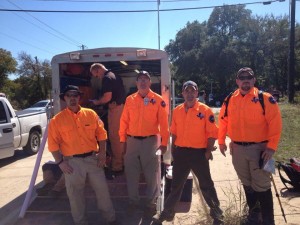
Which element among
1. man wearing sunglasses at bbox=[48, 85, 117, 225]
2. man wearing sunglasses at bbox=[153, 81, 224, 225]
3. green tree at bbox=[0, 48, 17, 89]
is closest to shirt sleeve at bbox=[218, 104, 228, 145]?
man wearing sunglasses at bbox=[153, 81, 224, 225]

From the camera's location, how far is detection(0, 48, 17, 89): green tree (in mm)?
37188

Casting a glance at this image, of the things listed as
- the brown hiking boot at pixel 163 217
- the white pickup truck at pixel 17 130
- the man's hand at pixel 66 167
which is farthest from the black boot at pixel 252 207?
the white pickup truck at pixel 17 130

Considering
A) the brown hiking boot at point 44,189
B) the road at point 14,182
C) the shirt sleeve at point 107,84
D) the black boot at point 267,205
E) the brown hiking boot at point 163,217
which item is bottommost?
the road at point 14,182

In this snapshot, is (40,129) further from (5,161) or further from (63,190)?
(63,190)

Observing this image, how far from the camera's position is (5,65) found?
37.2 m

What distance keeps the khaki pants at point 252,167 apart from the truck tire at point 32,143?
8.15 meters

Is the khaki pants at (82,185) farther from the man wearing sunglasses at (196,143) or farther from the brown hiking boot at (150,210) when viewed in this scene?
the man wearing sunglasses at (196,143)

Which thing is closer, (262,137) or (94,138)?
(262,137)

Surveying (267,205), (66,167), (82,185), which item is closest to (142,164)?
(82,185)

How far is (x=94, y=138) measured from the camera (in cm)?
486

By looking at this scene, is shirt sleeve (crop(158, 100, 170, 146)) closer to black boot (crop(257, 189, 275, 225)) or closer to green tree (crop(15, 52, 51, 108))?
black boot (crop(257, 189, 275, 225))

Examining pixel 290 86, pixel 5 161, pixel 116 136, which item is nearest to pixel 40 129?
pixel 5 161

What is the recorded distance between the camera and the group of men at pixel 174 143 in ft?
14.3

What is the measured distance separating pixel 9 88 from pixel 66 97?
36.9 metres
